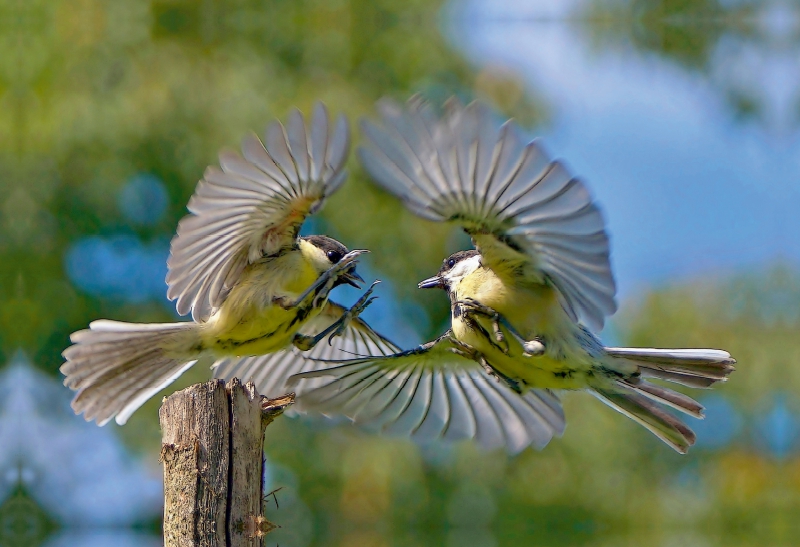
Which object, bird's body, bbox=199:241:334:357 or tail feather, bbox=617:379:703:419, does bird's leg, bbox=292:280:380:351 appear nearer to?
bird's body, bbox=199:241:334:357

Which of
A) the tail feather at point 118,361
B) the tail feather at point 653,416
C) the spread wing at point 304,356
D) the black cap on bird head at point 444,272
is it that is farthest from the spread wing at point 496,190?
the tail feather at point 118,361

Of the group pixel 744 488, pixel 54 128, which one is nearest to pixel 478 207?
pixel 54 128

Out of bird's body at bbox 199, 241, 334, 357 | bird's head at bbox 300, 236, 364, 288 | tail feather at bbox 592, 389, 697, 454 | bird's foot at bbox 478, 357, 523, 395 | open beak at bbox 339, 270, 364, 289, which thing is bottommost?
tail feather at bbox 592, 389, 697, 454

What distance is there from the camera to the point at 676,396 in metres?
2.98

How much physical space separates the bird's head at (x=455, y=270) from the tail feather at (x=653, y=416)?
0.64 meters

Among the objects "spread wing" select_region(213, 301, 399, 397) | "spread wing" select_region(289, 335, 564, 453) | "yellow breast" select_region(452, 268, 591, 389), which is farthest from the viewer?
"spread wing" select_region(213, 301, 399, 397)

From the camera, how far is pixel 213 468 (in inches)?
86.9

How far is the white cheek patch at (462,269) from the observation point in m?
2.91

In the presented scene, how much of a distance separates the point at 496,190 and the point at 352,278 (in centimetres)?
101

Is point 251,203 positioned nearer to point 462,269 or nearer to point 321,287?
point 321,287

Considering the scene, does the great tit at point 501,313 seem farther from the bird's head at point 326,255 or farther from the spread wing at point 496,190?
the bird's head at point 326,255

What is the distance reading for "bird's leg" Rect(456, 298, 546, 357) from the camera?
2.68 meters

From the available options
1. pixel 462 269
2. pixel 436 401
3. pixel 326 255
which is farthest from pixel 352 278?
pixel 436 401

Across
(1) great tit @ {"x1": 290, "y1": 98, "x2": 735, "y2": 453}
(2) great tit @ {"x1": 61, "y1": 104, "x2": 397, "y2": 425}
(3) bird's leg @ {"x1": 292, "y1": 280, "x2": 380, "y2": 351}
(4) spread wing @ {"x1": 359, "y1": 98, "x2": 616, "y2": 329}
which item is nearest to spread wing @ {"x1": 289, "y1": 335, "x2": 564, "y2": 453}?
(1) great tit @ {"x1": 290, "y1": 98, "x2": 735, "y2": 453}
